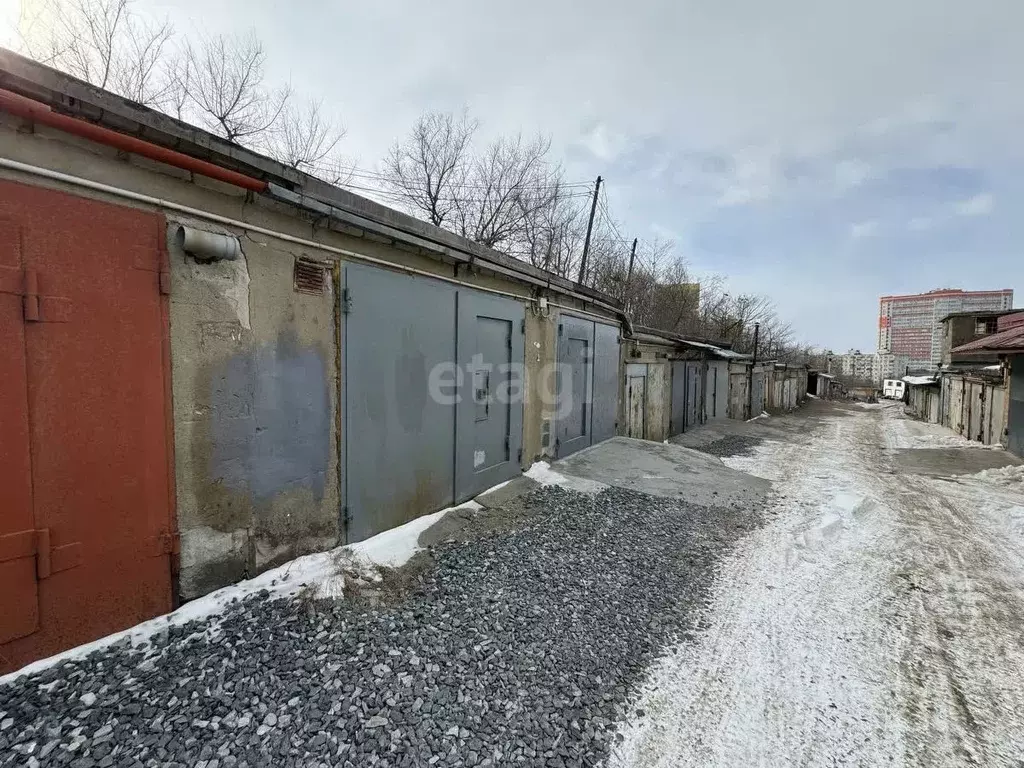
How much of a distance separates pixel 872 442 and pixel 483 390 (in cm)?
1427

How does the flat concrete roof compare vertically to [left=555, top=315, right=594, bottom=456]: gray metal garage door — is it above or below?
above

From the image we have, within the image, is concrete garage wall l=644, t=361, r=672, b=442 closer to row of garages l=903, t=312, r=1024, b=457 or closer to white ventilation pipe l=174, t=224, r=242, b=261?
row of garages l=903, t=312, r=1024, b=457

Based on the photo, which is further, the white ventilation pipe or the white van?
the white van

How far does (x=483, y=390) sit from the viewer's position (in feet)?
17.1

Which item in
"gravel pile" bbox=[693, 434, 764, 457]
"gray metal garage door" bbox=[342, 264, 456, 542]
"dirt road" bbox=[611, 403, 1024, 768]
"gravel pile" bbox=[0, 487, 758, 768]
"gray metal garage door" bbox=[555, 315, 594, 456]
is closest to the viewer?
"gravel pile" bbox=[0, 487, 758, 768]

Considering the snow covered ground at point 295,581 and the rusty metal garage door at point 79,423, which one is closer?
the rusty metal garage door at point 79,423

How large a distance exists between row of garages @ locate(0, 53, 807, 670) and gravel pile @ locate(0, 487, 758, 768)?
441 millimetres

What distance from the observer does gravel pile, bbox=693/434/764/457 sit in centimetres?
1081

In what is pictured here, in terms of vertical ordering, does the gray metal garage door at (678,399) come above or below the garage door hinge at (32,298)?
below

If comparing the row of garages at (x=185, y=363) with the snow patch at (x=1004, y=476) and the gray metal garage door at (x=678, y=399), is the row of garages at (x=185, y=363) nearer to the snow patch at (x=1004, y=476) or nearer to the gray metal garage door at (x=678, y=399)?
the gray metal garage door at (x=678, y=399)

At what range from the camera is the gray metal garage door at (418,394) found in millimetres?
3672

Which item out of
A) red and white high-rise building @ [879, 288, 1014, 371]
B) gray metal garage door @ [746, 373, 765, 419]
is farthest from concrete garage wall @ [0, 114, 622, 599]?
red and white high-rise building @ [879, 288, 1014, 371]

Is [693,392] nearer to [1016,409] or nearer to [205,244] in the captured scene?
[1016,409]

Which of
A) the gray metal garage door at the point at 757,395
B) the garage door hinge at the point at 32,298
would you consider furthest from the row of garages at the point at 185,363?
the gray metal garage door at the point at 757,395
